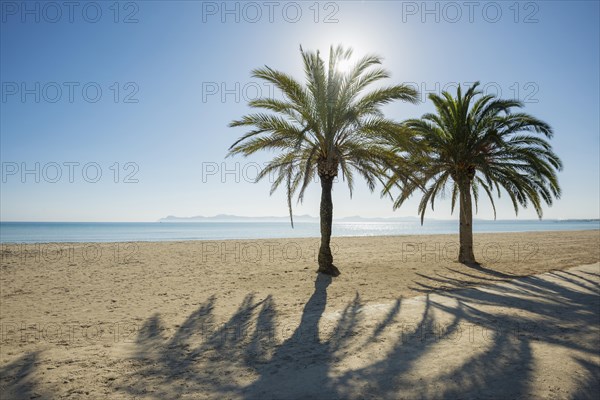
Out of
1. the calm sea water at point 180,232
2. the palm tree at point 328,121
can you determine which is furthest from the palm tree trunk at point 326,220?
the calm sea water at point 180,232

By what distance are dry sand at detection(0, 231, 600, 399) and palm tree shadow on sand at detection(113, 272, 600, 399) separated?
2 centimetres

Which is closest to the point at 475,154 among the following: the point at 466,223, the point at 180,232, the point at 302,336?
the point at 466,223

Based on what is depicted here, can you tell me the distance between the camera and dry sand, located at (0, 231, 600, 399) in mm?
4078

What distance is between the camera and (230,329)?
6.26m

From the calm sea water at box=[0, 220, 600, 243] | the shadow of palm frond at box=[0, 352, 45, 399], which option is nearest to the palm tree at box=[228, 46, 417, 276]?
the shadow of palm frond at box=[0, 352, 45, 399]

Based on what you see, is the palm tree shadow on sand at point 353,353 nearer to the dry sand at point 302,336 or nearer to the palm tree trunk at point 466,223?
the dry sand at point 302,336

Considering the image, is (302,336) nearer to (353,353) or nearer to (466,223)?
(353,353)

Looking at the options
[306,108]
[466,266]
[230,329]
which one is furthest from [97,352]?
[466,266]

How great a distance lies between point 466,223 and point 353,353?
11.2 metres

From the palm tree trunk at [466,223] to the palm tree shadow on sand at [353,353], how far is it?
648 centimetres

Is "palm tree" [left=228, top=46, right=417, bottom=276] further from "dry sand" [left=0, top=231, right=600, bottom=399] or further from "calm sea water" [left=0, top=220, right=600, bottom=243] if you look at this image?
"calm sea water" [left=0, top=220, right=600, bottom=243]

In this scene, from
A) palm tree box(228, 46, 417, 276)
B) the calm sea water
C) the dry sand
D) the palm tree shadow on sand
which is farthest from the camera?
the calm sea water

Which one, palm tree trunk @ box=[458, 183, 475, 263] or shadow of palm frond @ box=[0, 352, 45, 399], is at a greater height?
palm tree trunk @ box=[458, 183, 475, 263]

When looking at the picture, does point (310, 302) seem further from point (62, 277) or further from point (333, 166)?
point (62, 277)
